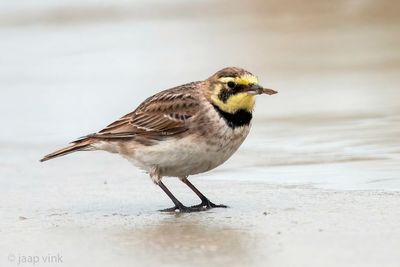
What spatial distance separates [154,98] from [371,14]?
895 centimetres

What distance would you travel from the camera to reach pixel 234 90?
28.9 ft

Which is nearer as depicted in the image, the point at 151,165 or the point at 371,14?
the point at 151,165

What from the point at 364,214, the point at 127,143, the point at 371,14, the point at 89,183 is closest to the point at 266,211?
the point at 364,214

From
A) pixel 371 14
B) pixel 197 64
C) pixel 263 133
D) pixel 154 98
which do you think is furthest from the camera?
pixel 371 14

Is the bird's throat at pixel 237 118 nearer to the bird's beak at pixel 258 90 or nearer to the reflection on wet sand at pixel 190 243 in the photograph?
the bird's beak at pixel 258 90

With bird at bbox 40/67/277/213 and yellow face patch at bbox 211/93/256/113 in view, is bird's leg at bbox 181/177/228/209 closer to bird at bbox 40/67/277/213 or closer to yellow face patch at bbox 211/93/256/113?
bird at bbox 40/67/277/213

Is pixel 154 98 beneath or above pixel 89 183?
above

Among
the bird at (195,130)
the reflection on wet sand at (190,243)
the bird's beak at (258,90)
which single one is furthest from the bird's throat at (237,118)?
the reflection on wet sand at (190,243)

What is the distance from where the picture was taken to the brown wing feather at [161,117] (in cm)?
897

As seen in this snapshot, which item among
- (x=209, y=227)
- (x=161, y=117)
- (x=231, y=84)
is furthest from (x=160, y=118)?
(x=209, y=227)

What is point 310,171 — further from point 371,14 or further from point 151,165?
point 371,14

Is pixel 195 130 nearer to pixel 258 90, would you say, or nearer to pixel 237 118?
pixel 237 118

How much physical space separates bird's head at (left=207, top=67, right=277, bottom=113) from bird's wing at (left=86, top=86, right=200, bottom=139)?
23cm

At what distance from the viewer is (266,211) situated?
827 cm
